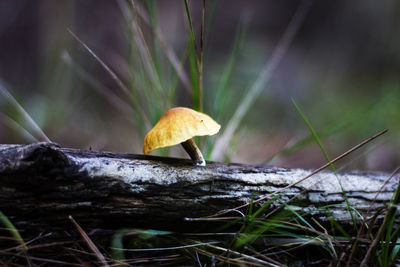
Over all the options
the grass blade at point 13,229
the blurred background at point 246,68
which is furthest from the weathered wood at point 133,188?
the blurred background at point 246,68

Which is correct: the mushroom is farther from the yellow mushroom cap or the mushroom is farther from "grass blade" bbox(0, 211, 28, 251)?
"grass blade" bbox(0, 211, 28, 251)

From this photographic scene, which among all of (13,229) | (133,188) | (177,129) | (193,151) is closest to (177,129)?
(177,129)

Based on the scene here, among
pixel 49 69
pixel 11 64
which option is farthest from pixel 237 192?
pixel 11 64

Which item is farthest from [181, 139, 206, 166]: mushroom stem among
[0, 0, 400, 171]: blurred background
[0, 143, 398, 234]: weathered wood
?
[0, 0, 400, 171]: blurred background

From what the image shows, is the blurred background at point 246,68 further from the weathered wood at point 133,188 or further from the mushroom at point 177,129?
the mushroom at point 177,129

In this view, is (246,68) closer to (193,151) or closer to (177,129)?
(193,151)
